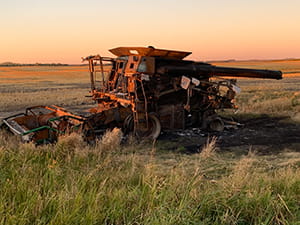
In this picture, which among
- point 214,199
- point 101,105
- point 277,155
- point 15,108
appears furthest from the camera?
point 15,108

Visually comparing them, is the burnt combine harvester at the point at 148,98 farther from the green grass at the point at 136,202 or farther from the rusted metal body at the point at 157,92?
the green grass at the point at 136,202

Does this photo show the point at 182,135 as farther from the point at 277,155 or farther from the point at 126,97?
the point at 277,155

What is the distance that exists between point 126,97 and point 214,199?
6.71 metres

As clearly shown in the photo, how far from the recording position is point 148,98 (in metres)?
9.55

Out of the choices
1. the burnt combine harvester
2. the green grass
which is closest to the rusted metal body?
the burnt combine harvester

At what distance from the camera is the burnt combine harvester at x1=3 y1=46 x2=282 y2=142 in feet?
29.5

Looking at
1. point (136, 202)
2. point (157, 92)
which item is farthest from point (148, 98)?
point (136, 202)

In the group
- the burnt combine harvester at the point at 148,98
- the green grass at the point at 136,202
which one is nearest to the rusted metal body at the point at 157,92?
the burnt combine harvester at the point at 148,98

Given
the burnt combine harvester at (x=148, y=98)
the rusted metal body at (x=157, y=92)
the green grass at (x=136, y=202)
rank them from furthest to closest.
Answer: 1. the rusted metal body at (x=157, y=92)
2. the burnt combine harvester at (x=148, y=98)
3. the green grass at (x=136, y=202)

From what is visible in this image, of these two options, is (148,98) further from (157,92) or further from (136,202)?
(136,202)

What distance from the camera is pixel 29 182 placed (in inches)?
134

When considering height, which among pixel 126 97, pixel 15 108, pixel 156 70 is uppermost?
pixel 156 70

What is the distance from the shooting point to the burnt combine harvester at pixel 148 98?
29.5 feet

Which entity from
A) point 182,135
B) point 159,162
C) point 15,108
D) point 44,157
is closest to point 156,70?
point 182,135
